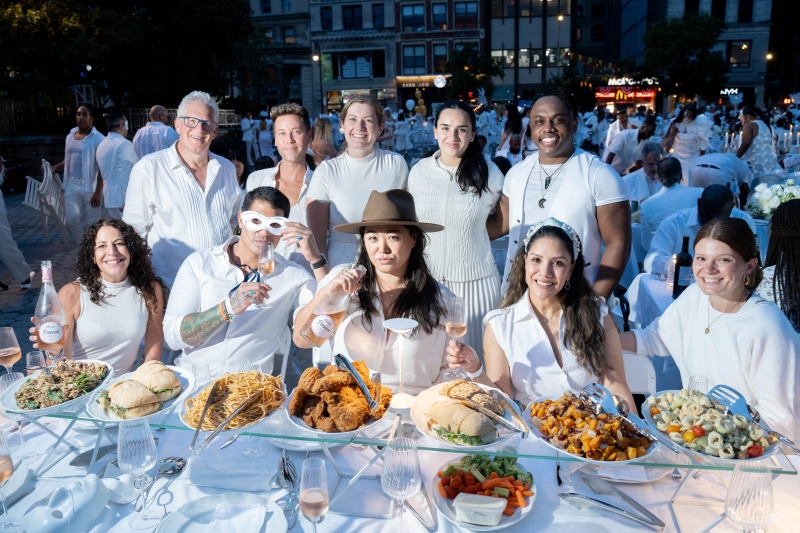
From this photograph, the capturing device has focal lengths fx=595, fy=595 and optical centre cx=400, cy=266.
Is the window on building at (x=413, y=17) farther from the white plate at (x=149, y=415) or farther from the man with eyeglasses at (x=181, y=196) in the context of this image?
the white plate at (x=149, y=415)

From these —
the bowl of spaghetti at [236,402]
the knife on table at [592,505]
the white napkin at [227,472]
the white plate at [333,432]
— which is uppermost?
the bowl of spaghetti at [236,402]

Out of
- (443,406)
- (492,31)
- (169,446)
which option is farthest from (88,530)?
(492,31)

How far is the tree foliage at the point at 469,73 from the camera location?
123ft

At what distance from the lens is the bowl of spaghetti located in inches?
79.0

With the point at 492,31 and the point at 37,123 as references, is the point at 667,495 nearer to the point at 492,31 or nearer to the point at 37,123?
the point at 37,123

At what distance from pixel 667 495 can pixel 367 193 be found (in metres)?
2.59

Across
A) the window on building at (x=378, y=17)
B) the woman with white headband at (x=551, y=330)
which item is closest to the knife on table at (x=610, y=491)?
the woman with white headband at (x=551, y=330)

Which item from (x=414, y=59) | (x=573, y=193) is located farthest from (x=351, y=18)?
(x=573, y=193)

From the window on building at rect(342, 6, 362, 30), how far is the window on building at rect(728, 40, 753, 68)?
1211 inches

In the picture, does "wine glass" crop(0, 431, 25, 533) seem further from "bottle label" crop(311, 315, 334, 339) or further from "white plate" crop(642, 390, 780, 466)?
"white plate" crop(642, 390, 780, 466)

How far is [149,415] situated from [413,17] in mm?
52382

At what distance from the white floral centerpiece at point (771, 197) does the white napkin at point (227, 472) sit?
486cm

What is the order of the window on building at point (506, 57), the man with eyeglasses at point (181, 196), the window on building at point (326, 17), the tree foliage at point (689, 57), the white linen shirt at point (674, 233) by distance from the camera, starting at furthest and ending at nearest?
the window on building at point (326, 17) < the window on building at point (506, 57) < the tree foliage at point (689, 57) < the white linen shirt at point (674, 233) < the man with eyeglasses at point (181, 196)

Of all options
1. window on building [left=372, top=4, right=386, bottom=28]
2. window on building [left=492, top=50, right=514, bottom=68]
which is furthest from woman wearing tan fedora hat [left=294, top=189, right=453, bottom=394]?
window on building [left=372, top=4, right=386, bottom=28]
